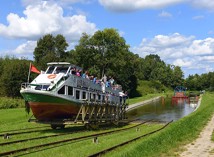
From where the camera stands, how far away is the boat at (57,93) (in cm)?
2361

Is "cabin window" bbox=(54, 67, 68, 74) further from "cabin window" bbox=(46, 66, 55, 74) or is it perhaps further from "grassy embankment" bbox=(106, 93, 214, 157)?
"grassy embankment" bbox=(106, 93, 214, 157)

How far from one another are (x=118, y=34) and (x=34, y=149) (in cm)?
7432

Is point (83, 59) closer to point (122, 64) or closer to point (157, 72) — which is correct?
point (122, 64)

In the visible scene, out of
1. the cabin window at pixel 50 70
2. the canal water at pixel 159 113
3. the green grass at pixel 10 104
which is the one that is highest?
the cabin window at pixel 50 70

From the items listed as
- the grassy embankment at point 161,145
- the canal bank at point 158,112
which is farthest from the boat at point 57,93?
the canal bank at point 158,112

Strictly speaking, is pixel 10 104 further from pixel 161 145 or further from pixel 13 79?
pixel 161 145

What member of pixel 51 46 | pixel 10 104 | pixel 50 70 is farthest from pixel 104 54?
pixel 50 70

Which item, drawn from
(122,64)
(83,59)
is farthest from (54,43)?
(122,64)

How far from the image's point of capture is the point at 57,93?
24234 millimetres

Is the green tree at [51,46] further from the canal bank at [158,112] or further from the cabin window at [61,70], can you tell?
the cabin window at [61,70]

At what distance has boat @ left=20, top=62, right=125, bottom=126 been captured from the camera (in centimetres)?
2361

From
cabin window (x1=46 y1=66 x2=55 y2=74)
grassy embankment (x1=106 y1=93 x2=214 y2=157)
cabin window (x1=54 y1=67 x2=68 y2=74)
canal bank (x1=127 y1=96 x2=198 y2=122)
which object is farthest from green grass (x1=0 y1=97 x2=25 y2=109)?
grassy embankment (x1=106 y1=93 x2=214 y2=157)

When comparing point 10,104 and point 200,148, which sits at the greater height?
point 10,104

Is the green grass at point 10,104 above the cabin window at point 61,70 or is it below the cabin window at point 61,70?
below
